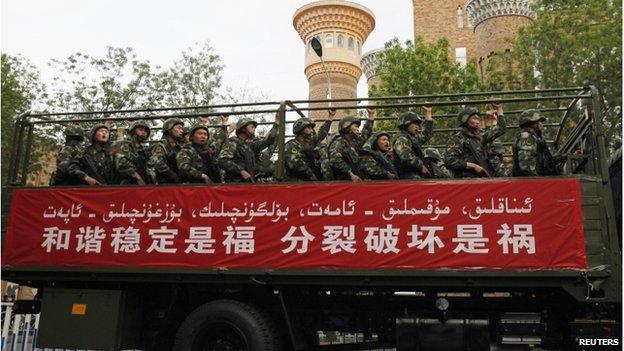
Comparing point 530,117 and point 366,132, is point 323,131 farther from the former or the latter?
point 530,117

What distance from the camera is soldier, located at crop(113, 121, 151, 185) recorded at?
751 cm

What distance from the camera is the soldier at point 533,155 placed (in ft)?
21.2

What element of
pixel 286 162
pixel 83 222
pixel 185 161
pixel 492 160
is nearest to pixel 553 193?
pixel 492 160

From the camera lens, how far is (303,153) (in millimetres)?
7441

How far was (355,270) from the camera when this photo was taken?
20.6 feet

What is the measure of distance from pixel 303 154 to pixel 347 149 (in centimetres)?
55

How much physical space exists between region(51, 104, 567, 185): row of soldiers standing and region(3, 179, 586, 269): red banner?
1.73 ft

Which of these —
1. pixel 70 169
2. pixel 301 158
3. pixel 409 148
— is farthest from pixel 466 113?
pixel 70 169

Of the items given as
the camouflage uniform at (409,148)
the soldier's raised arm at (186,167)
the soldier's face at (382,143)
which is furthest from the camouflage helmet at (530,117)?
the soldier's raised arm at (186,167)

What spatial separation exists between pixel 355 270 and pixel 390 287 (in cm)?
53

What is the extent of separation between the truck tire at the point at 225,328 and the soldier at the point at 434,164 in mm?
2834

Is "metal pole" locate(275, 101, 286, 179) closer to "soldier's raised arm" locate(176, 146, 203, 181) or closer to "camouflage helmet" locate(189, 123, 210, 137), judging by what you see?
"soldier's raised arm" locate(176, 146, 203, 181)

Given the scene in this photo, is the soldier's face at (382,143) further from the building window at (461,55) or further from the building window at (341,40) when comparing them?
the building window at (341,40)

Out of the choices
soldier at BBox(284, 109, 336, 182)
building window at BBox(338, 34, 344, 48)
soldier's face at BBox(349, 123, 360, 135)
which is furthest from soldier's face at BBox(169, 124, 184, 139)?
building window at BBox(338, 34, 344, 48)
